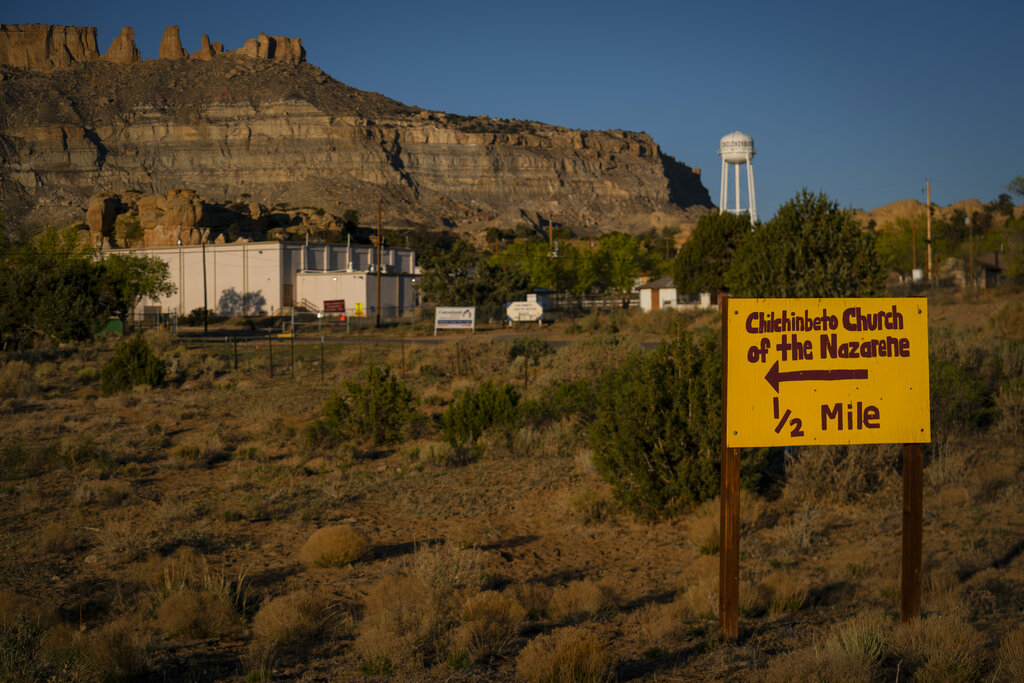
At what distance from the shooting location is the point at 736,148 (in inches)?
4087

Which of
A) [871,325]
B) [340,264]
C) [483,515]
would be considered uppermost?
[340,264]

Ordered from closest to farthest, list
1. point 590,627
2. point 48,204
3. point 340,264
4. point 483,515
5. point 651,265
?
point 590,627 < point 483,515 < point 340,264 < point 651,265 < point 48,204

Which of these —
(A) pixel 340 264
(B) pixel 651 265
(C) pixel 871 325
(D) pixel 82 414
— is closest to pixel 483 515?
(C) pixel 871 325

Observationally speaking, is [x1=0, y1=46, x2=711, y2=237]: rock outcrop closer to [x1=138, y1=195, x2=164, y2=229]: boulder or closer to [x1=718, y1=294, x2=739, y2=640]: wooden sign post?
[x1=138, y1=195, x2=164, y2=229]: boulder

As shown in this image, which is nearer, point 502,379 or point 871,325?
point 871,325

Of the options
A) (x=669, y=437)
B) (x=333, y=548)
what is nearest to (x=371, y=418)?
(x=669, y=437)

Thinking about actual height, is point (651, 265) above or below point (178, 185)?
below

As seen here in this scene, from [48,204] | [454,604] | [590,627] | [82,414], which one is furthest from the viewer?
[48,204]

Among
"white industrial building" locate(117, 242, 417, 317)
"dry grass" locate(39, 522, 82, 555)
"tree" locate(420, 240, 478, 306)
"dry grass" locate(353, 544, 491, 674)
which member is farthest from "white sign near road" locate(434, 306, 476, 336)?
"dry grass" locate(353, 544, 491, 674)

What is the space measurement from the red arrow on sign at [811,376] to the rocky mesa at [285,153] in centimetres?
14191

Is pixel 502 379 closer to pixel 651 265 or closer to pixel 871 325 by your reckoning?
pixel 871 325

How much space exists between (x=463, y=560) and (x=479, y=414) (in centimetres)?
792

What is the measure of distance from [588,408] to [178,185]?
168 m

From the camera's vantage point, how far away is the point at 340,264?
3036 inches
